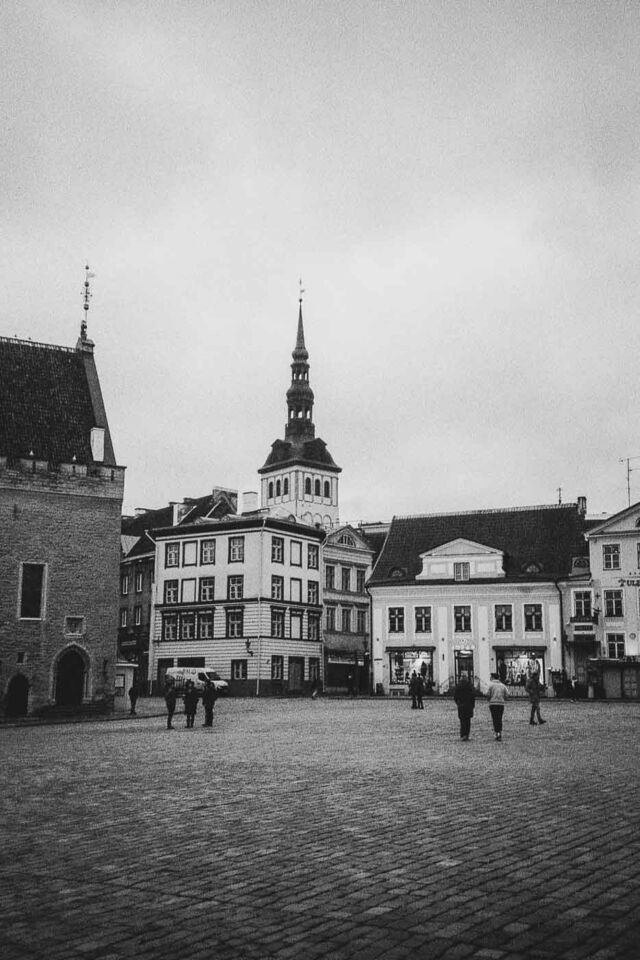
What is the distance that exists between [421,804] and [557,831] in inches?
93.4

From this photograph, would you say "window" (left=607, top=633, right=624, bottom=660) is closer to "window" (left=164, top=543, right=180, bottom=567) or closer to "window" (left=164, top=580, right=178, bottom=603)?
"window" (left=164, top=580, right=178, bottom=603)

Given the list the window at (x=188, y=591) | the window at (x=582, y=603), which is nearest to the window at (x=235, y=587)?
the window at (x=188, y=591)

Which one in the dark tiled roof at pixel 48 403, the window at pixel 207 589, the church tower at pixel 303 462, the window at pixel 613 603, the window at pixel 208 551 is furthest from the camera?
the church tower at pixel 303 462

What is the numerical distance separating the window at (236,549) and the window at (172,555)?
15.9 ft

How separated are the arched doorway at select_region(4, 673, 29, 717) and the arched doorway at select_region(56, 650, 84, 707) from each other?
57.7 inches

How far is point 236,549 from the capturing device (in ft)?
238

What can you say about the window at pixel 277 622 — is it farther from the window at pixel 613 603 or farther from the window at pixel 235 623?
the window at pixel 613 603

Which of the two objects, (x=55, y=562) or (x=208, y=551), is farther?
(x=208, y=551)

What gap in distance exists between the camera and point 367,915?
6.61 m

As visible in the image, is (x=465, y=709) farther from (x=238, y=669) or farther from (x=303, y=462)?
(x=303, y=462)

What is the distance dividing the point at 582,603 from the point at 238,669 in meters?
24.1

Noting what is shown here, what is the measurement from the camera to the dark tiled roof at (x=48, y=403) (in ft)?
141

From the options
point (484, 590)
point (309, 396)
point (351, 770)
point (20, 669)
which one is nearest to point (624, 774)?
point (351, 770)

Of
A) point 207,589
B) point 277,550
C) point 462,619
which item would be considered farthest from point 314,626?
point 462,619
